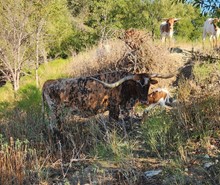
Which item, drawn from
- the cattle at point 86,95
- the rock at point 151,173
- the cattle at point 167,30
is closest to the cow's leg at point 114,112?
the cattle at point 86,95

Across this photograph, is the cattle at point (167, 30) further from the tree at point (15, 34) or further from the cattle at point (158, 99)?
the cattle at point (158, 99)

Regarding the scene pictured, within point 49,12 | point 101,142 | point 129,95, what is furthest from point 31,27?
point 101,142

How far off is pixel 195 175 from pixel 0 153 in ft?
9.10

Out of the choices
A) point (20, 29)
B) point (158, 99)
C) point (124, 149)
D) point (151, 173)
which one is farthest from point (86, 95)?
point (20, 29)

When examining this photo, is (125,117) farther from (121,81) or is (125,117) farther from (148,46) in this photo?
(148,46)

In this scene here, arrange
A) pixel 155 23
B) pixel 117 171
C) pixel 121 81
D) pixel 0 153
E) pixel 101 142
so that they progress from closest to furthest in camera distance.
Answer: pixel 117 171
pixel 0 153
pixel 101 142
pixel 121 81
pixel 155 23

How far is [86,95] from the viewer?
7.55 meters

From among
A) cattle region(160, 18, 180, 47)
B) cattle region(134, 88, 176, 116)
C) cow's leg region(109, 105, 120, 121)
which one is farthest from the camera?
cattle region(160, 18, 180, 47)

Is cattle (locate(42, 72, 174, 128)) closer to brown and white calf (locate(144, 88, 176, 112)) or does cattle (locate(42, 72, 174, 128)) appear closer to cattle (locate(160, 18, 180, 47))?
brown and white calf (locate(144, 88, 176, 112))

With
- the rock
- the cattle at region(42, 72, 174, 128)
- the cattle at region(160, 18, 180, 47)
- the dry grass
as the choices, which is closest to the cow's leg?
the cattle at region(42, 72, 174, 128)

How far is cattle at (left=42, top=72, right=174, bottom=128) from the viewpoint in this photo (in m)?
7.53

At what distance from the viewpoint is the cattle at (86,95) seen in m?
7.53

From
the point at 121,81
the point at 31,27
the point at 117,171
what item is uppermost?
the point at 31,27

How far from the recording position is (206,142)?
5.37 meters
